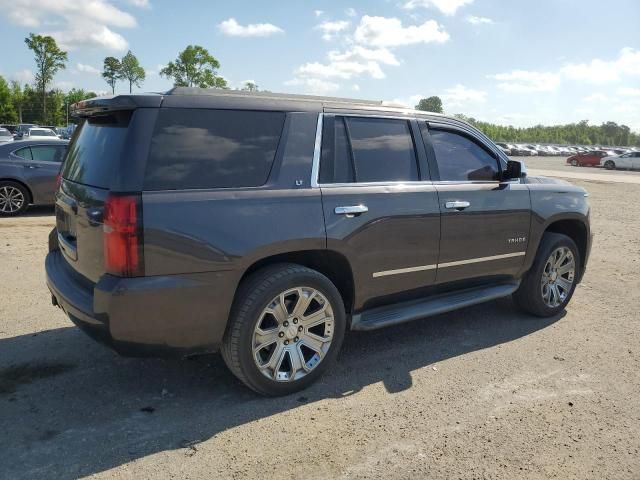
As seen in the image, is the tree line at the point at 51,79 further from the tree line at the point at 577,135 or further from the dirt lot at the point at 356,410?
the tree line at the point at 577,135

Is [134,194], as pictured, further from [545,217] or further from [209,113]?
[545,217]

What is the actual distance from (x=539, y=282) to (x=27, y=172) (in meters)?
9.19

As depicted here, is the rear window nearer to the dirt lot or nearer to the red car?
the dirt lot

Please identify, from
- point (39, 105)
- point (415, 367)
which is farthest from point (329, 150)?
point (39, 105)

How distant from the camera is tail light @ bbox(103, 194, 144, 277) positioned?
9.64 feet

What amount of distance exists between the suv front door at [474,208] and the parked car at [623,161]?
145 feet

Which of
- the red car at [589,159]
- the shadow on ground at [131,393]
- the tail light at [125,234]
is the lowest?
the shadow on ground at [131,393]

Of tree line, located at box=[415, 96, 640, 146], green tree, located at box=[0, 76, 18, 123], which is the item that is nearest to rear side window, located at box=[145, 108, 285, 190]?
green tree, located at box=[0, 76, 18, 123]

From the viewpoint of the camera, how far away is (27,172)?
10.2 metres

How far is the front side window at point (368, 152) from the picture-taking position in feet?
12.4

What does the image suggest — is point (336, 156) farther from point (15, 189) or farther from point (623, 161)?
point (623, 161)

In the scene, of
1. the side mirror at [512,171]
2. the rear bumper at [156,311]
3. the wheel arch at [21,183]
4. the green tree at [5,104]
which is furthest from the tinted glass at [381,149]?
the green tree at [5,104]

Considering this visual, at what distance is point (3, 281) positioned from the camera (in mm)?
5984

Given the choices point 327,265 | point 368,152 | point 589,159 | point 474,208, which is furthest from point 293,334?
point 589,159
